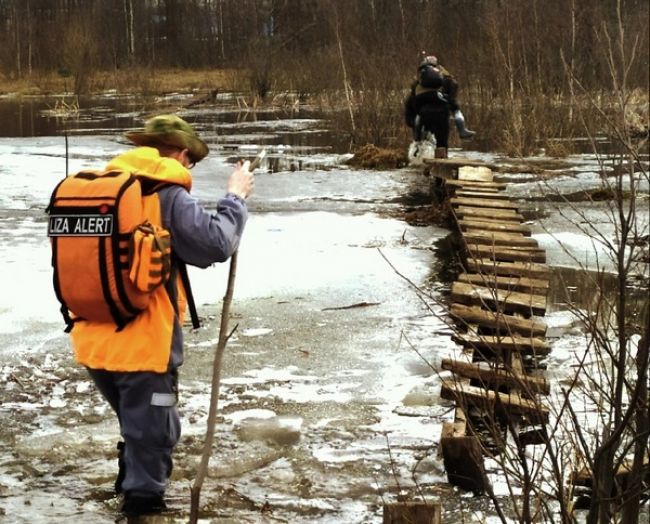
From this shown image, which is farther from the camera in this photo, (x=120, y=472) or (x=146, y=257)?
(x=120, y=472)

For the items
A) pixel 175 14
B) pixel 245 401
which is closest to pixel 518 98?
pixel 245 401

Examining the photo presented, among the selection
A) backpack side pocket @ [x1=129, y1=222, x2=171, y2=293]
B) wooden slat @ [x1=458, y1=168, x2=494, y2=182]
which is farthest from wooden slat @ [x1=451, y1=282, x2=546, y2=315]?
wooden slat @ [x1=458, y1=168, x2=494, y2=182]

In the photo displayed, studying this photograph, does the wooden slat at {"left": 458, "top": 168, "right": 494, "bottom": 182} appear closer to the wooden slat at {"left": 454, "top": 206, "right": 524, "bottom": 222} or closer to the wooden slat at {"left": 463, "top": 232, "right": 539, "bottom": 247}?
the wooden slat at {"left": 454, "top": 206, "right": 524, "bottom": 222}

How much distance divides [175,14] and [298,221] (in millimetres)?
46826

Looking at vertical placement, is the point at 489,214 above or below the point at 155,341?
below

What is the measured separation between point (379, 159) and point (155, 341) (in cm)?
1196

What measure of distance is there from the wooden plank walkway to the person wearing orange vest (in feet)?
3.17

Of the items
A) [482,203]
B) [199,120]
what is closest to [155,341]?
[482,203]

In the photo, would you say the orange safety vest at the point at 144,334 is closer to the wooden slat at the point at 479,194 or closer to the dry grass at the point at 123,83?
the wooden slat at the point at 479,194

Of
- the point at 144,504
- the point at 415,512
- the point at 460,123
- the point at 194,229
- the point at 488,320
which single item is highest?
the point at 194,229

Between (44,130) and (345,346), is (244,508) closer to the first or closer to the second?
(345,346)

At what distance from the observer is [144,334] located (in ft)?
11.9

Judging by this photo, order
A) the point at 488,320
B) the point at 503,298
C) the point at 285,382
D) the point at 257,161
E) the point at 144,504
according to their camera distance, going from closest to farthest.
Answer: the point at 257,161
the point at 144,504
the point at 285,382
the point at 488,320
the point at 503,298

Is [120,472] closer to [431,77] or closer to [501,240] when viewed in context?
[501,240]
